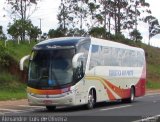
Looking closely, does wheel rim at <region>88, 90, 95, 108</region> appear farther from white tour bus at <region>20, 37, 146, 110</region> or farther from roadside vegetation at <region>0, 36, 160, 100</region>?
roadside vegetation at <region>0, 36, 160, 100</region>

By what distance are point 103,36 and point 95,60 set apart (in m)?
39.2

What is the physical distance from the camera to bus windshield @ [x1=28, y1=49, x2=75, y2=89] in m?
21.2

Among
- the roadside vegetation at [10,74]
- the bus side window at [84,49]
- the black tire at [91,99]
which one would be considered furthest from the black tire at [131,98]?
the roadside vegetation at [10,74]

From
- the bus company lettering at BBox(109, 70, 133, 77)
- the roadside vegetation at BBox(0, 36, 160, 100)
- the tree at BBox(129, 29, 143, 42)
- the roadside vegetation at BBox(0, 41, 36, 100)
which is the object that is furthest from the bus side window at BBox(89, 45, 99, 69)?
the tree at BBox(129, 29, 143, 42)

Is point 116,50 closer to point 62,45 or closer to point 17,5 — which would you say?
point 62,45

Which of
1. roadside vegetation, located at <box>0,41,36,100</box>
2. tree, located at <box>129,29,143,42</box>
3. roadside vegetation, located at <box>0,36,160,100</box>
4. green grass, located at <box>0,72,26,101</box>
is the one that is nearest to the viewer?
roadside vegetation, located at <box>0,36,160,100</box>

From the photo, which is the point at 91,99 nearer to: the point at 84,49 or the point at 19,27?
the point at 84,49

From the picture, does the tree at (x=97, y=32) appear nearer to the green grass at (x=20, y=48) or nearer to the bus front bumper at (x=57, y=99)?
the green grass at (x=20, y=48)

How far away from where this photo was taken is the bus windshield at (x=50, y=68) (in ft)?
69.5

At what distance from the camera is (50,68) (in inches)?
843

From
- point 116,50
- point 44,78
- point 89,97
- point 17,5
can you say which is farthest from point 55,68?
point 17,5

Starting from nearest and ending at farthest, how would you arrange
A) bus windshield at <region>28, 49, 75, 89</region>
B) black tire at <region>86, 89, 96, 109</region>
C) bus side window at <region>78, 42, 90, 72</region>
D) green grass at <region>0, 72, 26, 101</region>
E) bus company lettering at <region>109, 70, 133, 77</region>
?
bus windshield at <region>28, 49, 75, 89</region> < bus side window at <region>78, 42, 90, 72</region> < black tire at <region>86, 89, 96, 109</region> < bus company lettering at <region>109, 70, 133, 77</region> < green grass at <region>0, 72, 26, 101</region>

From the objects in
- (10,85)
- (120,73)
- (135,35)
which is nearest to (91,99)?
(120,73)

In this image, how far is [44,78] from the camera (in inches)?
838
